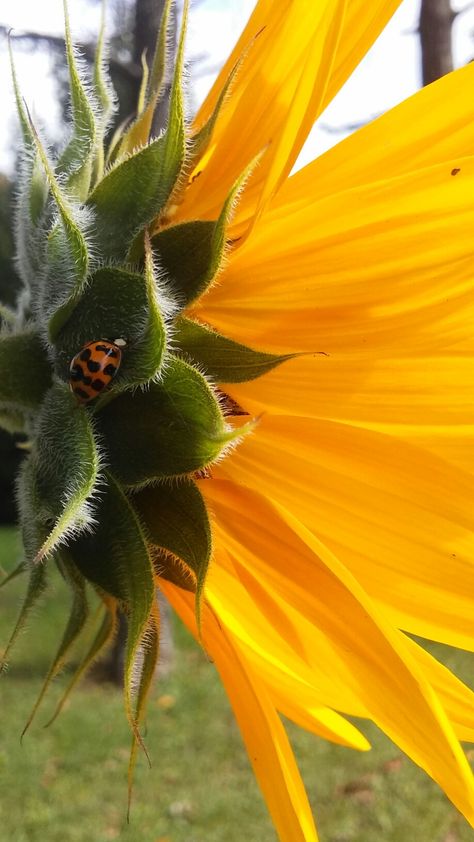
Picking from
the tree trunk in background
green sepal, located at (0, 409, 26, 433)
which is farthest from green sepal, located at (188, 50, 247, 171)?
the tree trunk in background

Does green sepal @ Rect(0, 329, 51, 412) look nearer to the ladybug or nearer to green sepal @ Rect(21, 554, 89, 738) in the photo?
the ladybug

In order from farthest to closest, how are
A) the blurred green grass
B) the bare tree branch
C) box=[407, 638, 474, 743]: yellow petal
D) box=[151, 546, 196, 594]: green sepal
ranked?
the blurred green grass → the bare tree branch → box=[151, 546, 196, 594]: green sepal → box=[407, 638, 474, 743]: yellow petal

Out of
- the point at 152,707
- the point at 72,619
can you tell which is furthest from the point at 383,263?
the point at 152,707

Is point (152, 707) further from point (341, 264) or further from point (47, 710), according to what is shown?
point (341, 264)

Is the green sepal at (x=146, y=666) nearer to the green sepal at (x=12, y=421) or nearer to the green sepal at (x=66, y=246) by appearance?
the green sepal at (x=12, y=421)

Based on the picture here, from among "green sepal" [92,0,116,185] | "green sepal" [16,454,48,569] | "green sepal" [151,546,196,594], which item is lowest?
"green sepal" [16,454,48,569]

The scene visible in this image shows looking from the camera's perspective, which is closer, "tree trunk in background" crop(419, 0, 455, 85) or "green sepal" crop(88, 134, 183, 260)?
"green sepal" crop(88, 134, 183, 260)
